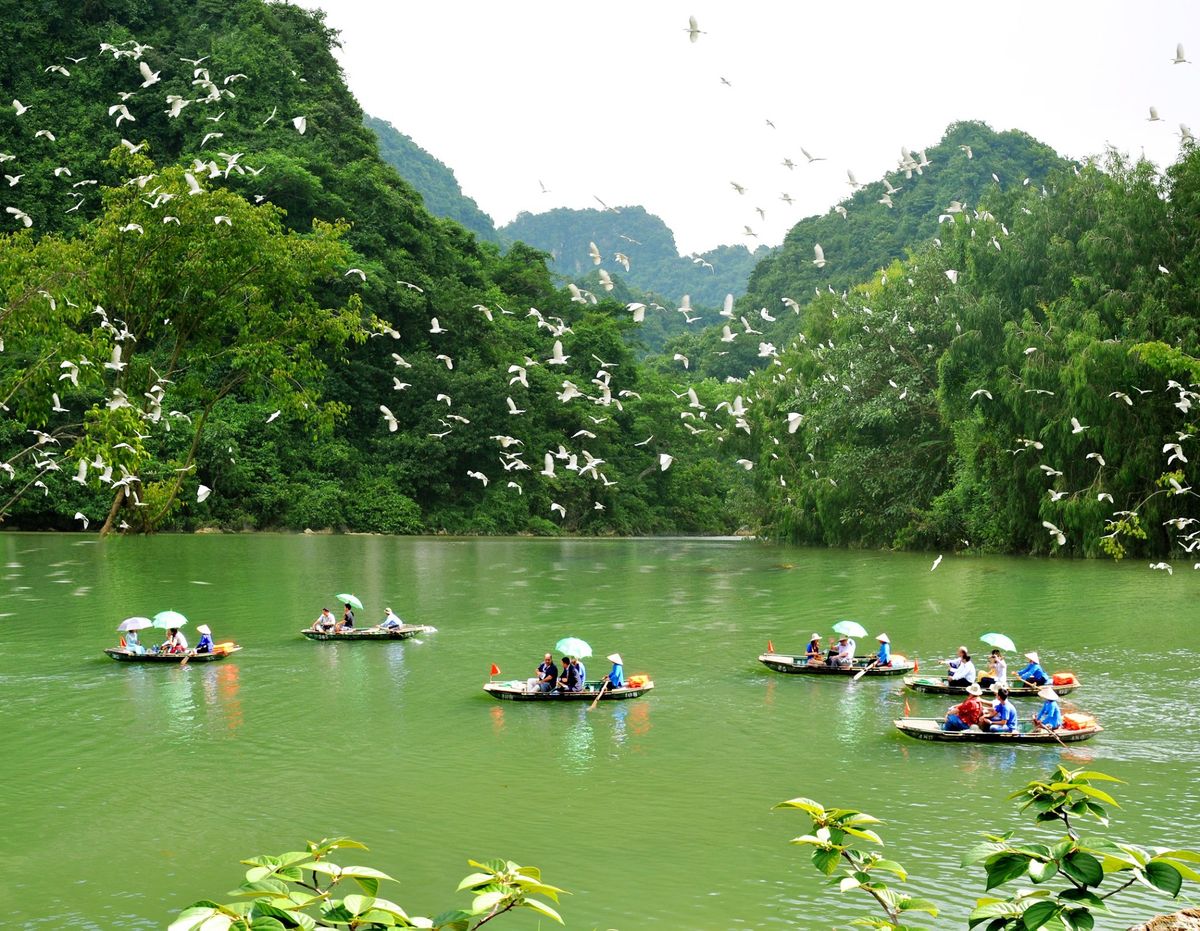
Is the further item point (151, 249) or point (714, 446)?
point (714, 446)

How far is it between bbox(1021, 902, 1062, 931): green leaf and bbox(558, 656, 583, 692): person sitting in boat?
52.2 feet

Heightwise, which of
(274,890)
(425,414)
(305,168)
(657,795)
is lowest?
(657,795)

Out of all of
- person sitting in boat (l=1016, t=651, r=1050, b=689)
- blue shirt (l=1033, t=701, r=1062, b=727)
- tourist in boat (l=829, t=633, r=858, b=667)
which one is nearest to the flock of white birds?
tourist in boat (l=829, t=633, r=858, b=667)

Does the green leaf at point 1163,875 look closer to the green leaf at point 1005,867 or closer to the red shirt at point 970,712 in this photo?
the green leaf at point 1005,867

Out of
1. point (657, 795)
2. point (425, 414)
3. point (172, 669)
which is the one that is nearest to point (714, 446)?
point (425, 414)

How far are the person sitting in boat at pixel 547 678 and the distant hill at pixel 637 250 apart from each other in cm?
15027

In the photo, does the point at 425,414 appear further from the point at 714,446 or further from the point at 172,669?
the point at 172,669

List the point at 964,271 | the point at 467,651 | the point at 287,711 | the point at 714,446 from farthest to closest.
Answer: the point at 714,446
the point at 964,271
the point at 467,651
the point at 287,711

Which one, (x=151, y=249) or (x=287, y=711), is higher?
(x=151, y=249)

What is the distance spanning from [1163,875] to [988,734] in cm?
1336

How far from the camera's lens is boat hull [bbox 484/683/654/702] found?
19.2 meters

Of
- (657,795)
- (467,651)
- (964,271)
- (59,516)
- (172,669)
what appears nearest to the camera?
(657,795)

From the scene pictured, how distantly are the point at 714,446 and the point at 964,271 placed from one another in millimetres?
16617

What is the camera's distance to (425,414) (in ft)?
208
